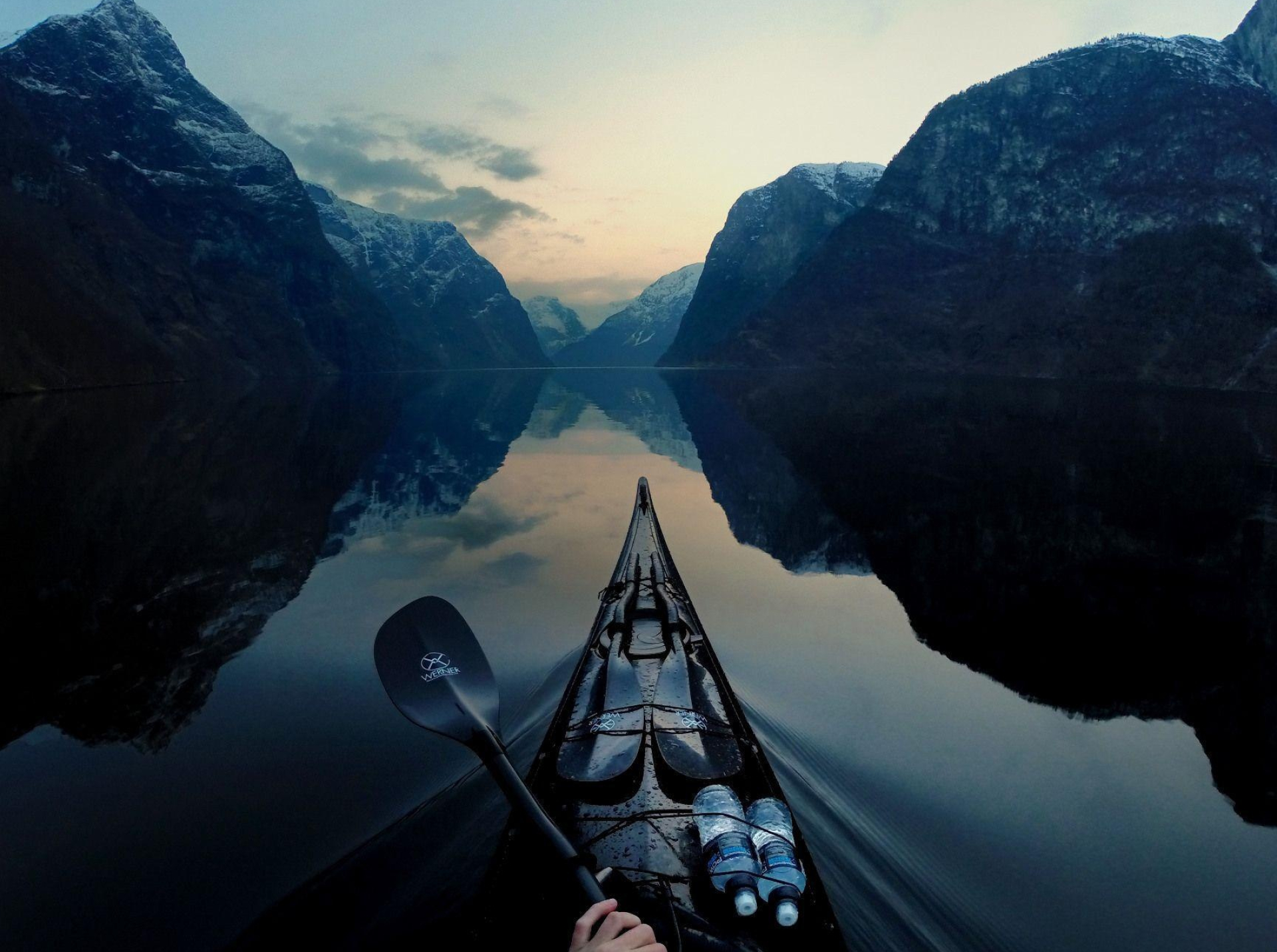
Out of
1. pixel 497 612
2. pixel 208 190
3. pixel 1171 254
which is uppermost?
pixel 208 190

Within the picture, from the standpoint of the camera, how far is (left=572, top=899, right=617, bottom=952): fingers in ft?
12.0

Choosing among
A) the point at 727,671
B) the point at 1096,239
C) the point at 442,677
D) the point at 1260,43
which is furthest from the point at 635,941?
the point at 1260,43

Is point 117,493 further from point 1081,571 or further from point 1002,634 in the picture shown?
point 1081,571

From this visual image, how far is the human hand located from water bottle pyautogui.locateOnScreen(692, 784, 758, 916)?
1.77 m

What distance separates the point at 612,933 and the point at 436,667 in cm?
427

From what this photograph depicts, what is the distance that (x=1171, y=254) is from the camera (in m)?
142

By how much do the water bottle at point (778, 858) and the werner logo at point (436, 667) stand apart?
10.8ft

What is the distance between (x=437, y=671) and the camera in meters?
7.48

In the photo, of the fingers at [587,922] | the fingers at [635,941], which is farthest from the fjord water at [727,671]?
the fingers at [635,941]

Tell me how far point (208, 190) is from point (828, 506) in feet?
672

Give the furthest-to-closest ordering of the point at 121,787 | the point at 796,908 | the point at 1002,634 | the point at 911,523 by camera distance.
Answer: the point at 911,523
the point at 1002,634
the point at 121,787
the point at 796,908

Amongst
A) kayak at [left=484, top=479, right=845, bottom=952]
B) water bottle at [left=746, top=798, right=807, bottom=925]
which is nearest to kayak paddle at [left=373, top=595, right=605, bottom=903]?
kayak at [left=484, top=479, right=845, bottom=952]

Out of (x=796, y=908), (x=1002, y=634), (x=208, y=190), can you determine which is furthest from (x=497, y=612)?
(x=208, y=190)

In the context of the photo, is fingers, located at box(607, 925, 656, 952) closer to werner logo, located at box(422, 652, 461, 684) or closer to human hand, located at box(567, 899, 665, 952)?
human hand, located at box(567, 899, 665, 952)
